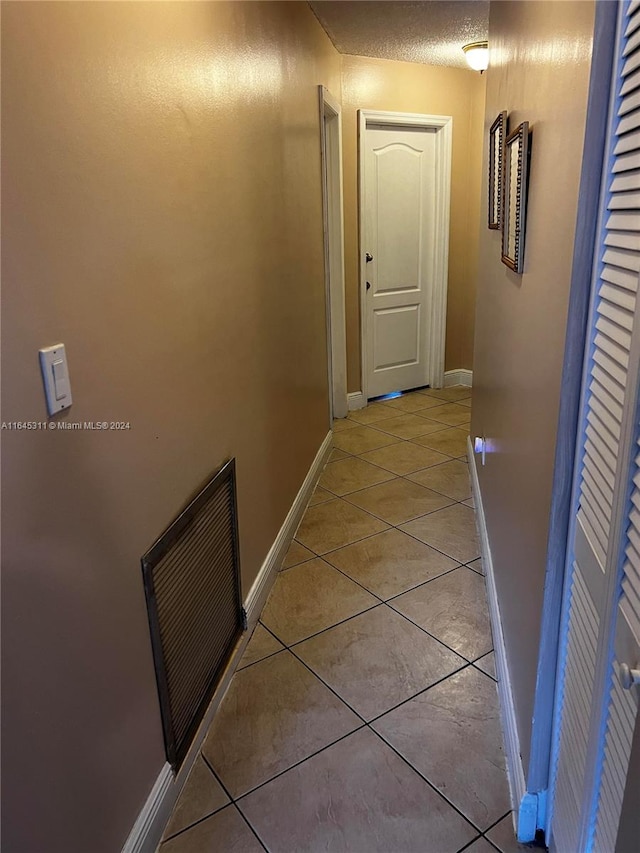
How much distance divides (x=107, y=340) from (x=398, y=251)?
392 cm

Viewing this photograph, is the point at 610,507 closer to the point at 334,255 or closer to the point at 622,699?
the point at 622,699

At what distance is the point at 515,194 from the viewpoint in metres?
→ 1.73

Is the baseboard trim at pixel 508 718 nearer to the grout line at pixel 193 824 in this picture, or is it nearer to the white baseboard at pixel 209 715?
the grout line at pixel 193 824

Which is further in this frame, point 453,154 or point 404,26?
point 453,154

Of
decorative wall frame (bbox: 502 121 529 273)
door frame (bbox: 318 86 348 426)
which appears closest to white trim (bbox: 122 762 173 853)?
decorative wall frame (bbox: 502 121 529 273)

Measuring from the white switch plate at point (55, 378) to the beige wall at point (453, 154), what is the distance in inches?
143

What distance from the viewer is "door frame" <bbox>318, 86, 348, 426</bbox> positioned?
3744 mm

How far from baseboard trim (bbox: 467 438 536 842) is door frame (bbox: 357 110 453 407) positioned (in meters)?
2.48

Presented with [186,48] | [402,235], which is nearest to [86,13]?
[186,48]

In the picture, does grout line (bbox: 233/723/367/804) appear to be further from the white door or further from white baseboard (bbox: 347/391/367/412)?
the white door

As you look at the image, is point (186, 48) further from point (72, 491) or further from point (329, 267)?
point (329, 267)

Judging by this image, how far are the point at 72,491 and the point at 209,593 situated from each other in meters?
0.83

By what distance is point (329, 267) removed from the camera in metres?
3.89

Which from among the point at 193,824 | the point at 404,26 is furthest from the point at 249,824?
the point at 404,26
